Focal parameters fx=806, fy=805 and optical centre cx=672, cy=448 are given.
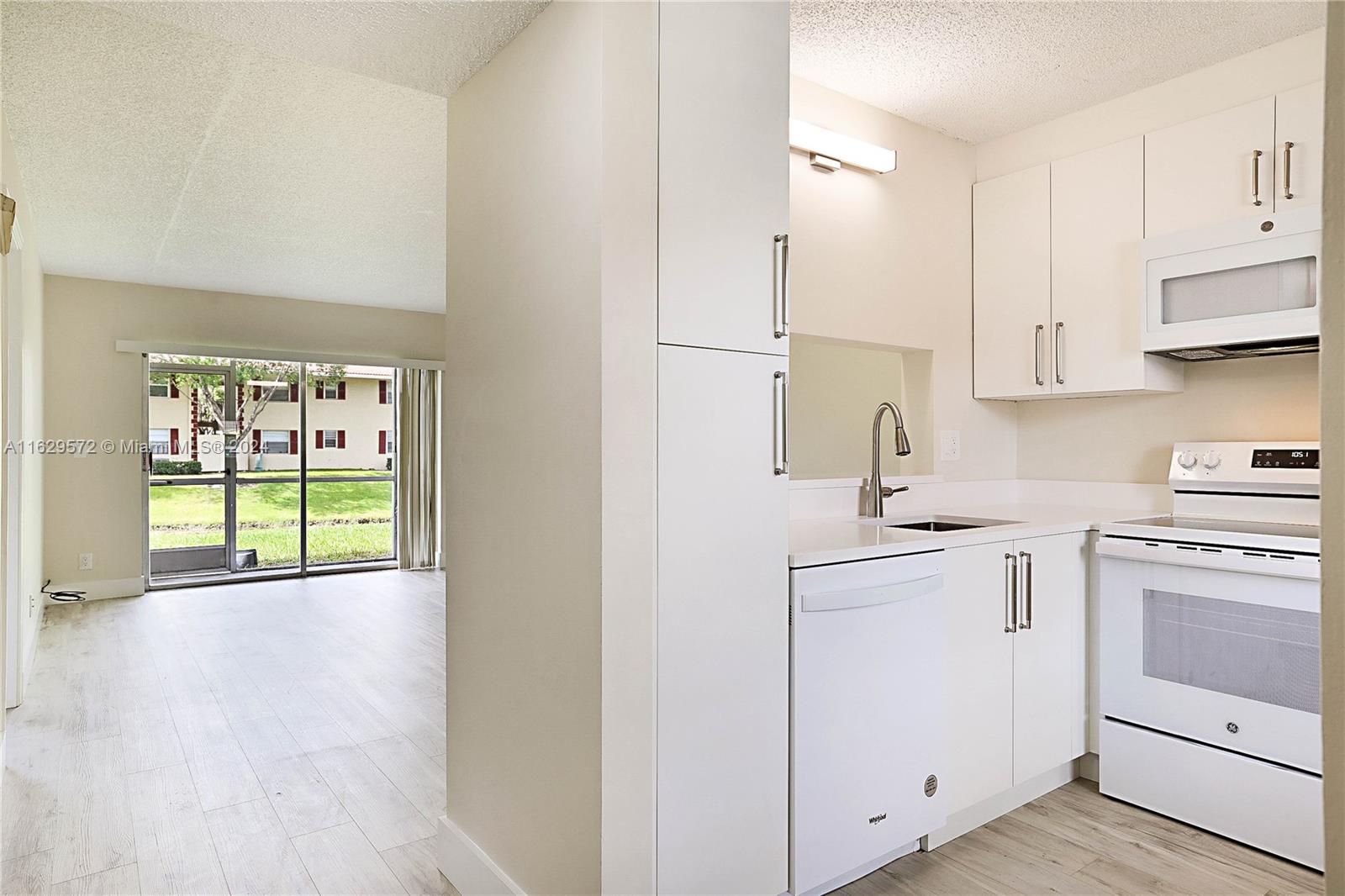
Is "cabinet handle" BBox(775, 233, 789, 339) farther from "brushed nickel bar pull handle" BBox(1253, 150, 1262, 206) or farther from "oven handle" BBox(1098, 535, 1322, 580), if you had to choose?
"brushed nickel bar pull handle" BBox(1253, 150, 1262, 206)

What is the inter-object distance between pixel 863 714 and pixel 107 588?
6.33 metres

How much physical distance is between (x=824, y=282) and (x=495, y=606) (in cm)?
166

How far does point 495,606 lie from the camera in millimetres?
1958

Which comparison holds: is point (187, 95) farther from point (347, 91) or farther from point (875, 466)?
point (875, 466)

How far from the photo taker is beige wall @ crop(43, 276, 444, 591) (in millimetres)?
5957

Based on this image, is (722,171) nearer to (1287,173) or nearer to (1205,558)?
(1205,558)

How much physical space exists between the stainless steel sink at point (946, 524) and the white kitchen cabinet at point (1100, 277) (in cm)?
68

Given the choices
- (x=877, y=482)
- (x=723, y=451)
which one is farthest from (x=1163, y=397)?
(x=723, y=451)

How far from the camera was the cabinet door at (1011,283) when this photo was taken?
124 inches

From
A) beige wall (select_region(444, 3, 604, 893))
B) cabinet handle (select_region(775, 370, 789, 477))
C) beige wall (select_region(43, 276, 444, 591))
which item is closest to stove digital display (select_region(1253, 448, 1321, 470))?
cabinet handle (select_region(775, 370, 789, 477))

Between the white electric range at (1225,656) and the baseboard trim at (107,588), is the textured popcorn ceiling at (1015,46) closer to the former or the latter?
the white electric range at (1225,656)

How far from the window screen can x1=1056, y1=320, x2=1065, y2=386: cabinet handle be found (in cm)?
39

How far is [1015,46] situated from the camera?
8.66 ft

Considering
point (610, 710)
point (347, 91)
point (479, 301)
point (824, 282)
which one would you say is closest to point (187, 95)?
point (347, 91)
